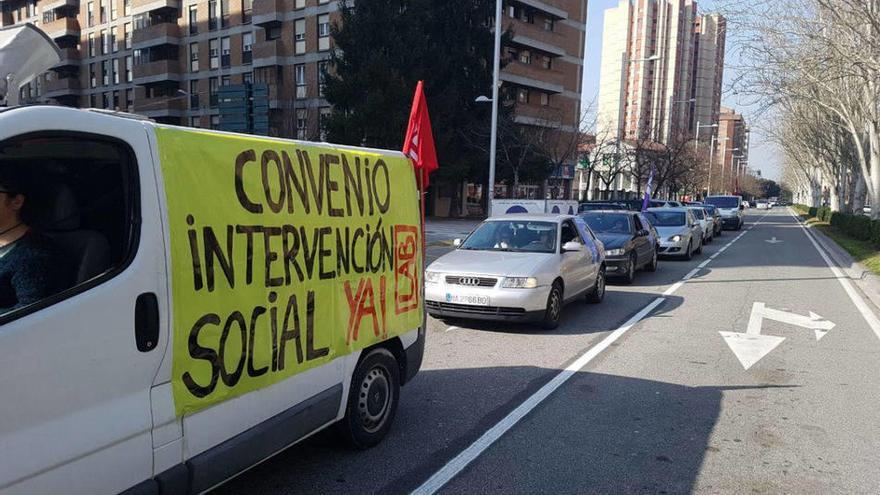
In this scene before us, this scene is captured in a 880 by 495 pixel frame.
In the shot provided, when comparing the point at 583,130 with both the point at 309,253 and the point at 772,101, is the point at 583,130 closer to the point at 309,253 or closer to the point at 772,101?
the point at 772,101

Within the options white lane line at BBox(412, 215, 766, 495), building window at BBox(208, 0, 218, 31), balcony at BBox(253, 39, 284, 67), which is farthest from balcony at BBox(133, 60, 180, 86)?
white lane line at BBox(412, 215, 766, 495)

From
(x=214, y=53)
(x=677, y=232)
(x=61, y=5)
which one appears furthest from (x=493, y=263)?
(x=61, y=5)

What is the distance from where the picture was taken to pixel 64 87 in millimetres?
58750

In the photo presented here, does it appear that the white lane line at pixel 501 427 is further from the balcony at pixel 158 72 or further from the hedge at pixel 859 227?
the balcony at pixel 158 72

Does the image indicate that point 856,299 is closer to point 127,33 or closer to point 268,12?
point 268,12

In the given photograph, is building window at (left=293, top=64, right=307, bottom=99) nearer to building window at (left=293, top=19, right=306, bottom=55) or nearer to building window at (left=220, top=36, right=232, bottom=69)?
building window at (left=293, top=19, right=306, bottom=55)

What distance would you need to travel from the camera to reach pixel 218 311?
115 inches

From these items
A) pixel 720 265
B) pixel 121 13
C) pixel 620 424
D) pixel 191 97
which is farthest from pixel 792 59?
pixel 121 13

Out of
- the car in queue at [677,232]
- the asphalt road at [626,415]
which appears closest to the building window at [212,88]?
the car in queue at [677,232]

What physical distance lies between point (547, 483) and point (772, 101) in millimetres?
22659

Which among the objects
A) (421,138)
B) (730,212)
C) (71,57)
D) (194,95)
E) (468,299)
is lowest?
(468,299)

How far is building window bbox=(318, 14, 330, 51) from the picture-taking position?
4172 centimetres

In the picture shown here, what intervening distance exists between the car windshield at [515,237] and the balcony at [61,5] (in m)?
65.0

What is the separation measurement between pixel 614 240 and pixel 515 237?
4.36m
